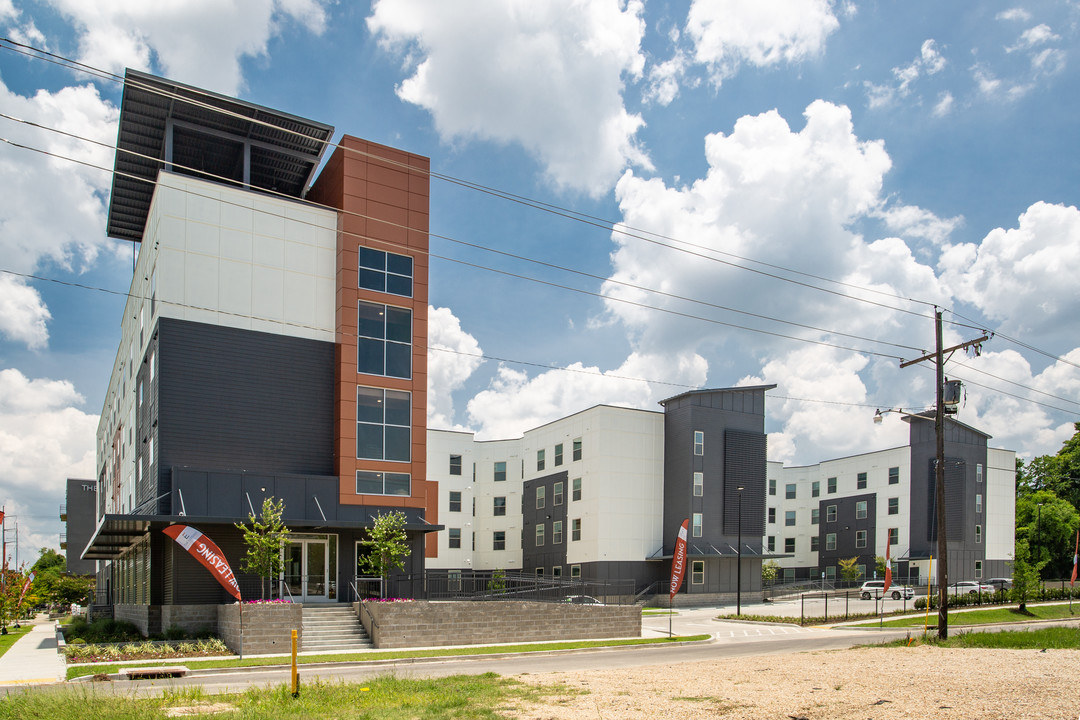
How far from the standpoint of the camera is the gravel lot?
479 inches

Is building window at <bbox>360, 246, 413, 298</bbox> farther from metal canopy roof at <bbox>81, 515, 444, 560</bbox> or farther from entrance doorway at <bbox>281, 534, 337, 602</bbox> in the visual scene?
entrance doorway at <bbox>281, 534, 337, 602</bbox>

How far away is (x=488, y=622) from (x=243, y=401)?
13.1 m

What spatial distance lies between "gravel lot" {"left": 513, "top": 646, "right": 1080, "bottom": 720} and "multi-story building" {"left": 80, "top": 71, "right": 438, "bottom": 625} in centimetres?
1767

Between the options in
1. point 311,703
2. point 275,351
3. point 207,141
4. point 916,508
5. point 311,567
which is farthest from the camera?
point 916,508

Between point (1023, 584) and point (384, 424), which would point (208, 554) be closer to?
point (384, 424)

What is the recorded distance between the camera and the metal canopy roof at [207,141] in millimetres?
34781

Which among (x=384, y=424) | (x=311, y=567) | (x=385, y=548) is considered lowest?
(x=311, y=567)

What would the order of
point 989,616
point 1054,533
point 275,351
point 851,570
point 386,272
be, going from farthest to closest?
point 1054,533 → point 851,570 → point 989,616 → point 386,272 → point 275,351

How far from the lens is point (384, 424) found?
1405 inches

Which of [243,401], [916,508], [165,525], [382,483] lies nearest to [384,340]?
[382,483]

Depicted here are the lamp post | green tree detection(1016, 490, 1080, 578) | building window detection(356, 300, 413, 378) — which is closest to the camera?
building window detection(356, 300, 413, 378)

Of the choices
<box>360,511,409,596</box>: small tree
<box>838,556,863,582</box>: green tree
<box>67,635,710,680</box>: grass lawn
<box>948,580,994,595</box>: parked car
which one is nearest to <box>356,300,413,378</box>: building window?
<box>360,511,409,596</box>: small tree

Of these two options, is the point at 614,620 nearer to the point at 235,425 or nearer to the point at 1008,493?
the point at 235,425

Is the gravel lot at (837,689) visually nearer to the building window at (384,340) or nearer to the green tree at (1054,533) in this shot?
the building window at (384,340)
